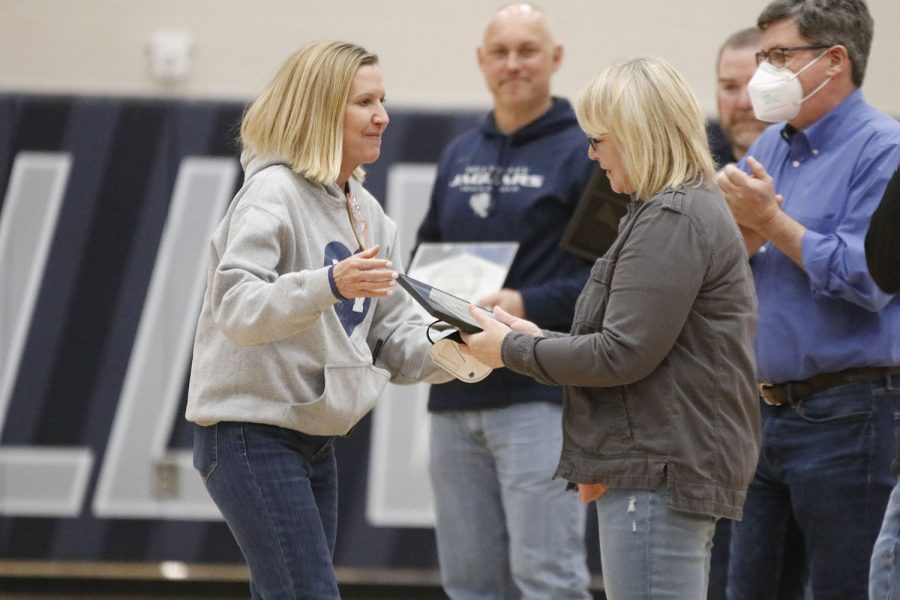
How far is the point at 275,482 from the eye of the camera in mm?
2320

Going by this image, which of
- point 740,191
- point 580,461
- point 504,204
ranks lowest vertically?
point 580,461

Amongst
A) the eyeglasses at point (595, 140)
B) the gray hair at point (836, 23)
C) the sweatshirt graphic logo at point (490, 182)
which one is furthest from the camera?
the sweatshirt graphic logo at point (490, 182)

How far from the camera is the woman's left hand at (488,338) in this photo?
7.69 ft

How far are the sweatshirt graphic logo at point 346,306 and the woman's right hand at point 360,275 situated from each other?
0.21 meters

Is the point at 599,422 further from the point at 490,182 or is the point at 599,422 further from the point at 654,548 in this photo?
the point at 490,182

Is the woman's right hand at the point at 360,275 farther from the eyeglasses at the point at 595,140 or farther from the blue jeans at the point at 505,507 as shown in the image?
the blue jeans at the point at 505,507

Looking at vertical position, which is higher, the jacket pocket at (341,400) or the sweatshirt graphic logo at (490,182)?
the sweatshirt graphic logo at (490,182)

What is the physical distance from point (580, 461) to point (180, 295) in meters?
3.03

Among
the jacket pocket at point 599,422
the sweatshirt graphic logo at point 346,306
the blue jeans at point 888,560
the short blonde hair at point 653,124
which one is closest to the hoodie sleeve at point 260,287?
the sweatshirt graphic logo at point 346,306

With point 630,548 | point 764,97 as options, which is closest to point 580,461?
point 630,548

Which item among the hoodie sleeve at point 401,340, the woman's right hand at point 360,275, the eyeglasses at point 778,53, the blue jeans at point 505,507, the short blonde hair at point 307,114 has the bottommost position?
the blue jeans at point 505,507

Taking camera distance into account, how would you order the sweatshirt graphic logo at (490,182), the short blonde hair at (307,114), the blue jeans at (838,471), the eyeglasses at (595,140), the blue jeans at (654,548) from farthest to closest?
the sweatshirt graphic logo at (490,182)
the blue jeans at (838,471)
the short blonde hair at (307,114)
the eyeglasses at (595,140)
the blue jeans at (654,548)

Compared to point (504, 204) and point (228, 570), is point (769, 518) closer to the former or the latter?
point (504, 204)

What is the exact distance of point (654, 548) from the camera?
2.15m
